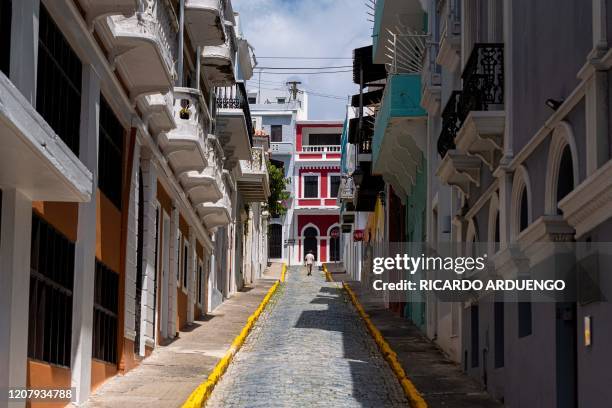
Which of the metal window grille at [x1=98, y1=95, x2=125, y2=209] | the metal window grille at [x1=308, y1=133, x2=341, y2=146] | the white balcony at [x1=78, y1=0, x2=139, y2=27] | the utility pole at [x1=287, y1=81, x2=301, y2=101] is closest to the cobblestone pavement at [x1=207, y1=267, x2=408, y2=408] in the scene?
the metal window grille at [x1=98, y1=95, x2=125, y2=209]

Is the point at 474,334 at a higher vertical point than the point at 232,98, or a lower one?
lower


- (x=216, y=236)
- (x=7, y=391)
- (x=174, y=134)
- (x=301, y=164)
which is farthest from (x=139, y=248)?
(x=301, y=164)

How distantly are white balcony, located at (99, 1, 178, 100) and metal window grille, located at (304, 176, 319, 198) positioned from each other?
49.9m

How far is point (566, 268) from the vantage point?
10938mm

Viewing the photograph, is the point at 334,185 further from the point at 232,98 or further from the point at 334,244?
the point at 232,98

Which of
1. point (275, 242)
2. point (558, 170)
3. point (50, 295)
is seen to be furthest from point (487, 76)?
point (275, 242)

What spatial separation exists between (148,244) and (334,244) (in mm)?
49335

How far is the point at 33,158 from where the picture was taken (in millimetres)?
9852

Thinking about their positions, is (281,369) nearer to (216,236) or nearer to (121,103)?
(121,103)

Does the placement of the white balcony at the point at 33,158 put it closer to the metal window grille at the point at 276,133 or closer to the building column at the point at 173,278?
the building column at the point at 173,278

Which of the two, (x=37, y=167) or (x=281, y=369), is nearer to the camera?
(x=37, y=167)

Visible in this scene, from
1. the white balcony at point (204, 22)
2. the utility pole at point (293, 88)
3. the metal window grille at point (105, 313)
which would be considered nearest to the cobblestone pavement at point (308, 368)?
the metal window grille at point (105, 313)

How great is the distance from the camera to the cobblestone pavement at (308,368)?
15.0 m

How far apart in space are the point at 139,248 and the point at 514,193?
22.8 ft
